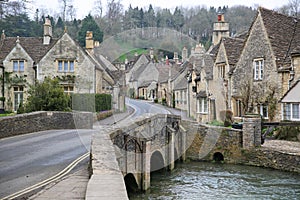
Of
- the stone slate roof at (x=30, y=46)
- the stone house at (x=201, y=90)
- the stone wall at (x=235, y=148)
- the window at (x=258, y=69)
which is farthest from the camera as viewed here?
the stone slate roof at (x=30, y=46)

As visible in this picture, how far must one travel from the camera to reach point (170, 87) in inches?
1469

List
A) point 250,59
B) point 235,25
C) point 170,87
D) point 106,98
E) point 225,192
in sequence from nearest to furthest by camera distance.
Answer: point 225,192 < point 106,98 < point 250,59 < point 170,87 < point 235,25

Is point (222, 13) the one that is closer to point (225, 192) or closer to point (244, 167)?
point (244, 167)

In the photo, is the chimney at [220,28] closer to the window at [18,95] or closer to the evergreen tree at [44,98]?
the evergreen tree at [44,98]

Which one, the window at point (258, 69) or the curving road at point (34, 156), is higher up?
the window at point (258, 69)

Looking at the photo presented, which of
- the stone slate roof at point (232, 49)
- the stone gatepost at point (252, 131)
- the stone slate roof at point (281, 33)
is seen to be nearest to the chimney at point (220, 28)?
the stone slate roof at point (232, 49)

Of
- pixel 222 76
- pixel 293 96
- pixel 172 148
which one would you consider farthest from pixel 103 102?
pixel 222 76

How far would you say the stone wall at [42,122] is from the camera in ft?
67.6

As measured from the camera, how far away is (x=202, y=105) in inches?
1405

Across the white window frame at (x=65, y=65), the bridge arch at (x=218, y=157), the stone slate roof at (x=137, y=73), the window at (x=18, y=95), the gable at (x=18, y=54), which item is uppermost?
the gable at (x=18, y=54)

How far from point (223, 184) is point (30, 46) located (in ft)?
97.0

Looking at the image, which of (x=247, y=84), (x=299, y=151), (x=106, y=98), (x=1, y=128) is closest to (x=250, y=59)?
(x=247, y=84)

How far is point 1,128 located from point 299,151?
50.1 feet

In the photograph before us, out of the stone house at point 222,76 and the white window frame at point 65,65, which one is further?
the white window frame at point 65,65
